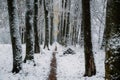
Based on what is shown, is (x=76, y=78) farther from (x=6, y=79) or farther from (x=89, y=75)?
(x=6, y=79)

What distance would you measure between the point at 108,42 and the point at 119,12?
64 centimetres

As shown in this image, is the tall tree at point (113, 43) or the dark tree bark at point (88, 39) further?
the dark tree bark at point (88, 39)

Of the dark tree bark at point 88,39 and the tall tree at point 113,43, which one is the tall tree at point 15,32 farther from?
the tall tree at point 113,43

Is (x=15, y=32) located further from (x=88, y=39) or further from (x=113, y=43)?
(x=113, y=43)

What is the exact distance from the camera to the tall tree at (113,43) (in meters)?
4.40

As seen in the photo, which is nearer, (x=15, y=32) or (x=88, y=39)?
(x=88, y=39)

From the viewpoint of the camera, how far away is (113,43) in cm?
446

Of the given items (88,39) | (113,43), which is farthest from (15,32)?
(113,43)

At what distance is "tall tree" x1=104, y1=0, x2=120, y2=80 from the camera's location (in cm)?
440

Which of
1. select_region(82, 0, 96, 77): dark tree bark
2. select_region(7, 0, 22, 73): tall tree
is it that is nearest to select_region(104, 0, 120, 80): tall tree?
select_region(82, 0, 96, 77): dark tree bark

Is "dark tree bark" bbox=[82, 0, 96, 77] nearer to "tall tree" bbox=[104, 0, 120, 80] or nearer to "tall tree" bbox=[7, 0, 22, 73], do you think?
"tall tree" bbox=[7, 0, 22, 73]

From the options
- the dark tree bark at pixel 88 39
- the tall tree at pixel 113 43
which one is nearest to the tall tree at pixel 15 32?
the dark tree bark at pixel 88 39

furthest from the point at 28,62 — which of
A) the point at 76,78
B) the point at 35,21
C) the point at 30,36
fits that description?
the point at 35,21

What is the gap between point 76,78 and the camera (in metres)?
11.5
